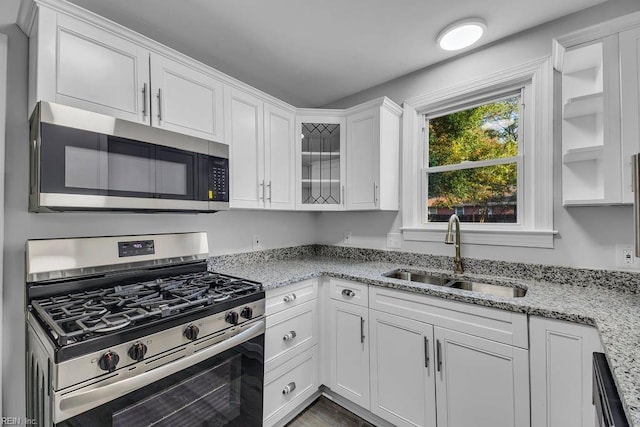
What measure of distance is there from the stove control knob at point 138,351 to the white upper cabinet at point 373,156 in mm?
1683

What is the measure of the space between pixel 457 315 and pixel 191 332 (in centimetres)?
129

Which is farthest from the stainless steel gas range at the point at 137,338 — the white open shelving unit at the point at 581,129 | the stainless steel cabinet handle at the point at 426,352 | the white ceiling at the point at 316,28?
the white open shelving unit at the point at 581,129

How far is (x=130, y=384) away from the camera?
3.42 ft

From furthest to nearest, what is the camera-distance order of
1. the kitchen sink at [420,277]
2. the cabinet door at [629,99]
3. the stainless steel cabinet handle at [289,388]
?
the kitchen sink at [420,277] → the stainless steel cabinet handle at [289,388] → the cabinet door at [629,99]

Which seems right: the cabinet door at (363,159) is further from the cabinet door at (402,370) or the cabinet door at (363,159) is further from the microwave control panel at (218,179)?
the microwave control panel at (218,179)

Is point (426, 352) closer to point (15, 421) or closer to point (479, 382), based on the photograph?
point (479, 382)

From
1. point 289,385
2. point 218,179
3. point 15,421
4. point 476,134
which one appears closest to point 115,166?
point 218,179

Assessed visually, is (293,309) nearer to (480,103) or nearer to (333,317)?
(333,317)

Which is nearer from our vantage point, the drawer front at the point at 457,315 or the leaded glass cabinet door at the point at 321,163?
the drawer front at the point at 457,315

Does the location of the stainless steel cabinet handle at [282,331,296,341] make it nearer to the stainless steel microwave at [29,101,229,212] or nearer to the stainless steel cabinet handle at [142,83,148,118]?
the stainless steel microwave at [29,101,229,212]

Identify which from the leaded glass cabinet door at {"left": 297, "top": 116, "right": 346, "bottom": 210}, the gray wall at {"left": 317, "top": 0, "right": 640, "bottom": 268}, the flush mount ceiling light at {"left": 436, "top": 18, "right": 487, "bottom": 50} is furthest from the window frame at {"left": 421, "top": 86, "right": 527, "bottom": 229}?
the leaded glass cabinet door at {"left": 297, "top": 116, "right": 346, "bottom": 210}

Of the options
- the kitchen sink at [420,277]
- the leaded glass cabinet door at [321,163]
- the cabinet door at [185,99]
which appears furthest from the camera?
the leaded glass cabinet door at [321,163]

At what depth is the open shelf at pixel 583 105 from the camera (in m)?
1.44

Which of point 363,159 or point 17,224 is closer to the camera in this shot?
point 17,224
